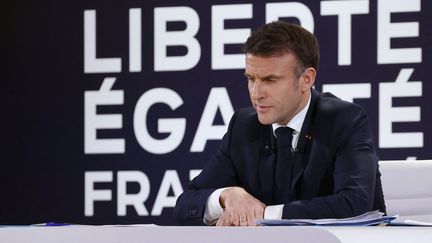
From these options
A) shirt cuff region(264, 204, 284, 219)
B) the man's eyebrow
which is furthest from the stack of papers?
the man's eyebrow

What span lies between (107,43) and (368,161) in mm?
2263

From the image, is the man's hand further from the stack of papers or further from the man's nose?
the stack of papers

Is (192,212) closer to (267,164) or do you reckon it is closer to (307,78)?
(267,164)

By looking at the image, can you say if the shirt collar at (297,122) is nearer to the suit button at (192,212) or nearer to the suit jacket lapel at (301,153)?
the suit jacket lapel at (301,153)

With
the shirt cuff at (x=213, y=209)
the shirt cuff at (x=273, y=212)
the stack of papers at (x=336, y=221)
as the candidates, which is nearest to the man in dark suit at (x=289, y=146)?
the shirt cuff at (x=213, y=209)

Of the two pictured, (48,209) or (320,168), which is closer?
(320,168)

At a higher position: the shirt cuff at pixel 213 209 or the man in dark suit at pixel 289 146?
the man in dark suit at pixel 289 146

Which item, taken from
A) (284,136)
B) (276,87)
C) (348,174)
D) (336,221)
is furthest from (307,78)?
(336,221)

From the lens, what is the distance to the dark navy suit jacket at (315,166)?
2.11 m

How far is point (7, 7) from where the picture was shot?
4.26 metres

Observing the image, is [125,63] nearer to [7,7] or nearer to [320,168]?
[7,7]

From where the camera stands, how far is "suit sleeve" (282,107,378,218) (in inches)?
79.4

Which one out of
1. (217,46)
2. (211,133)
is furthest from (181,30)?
(211,133)

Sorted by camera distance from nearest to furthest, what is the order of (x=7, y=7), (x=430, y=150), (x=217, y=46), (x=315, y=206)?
(x=315, y=206) < (x=430, y=150) < (x=217, y=46) < (x=7, y=7)
